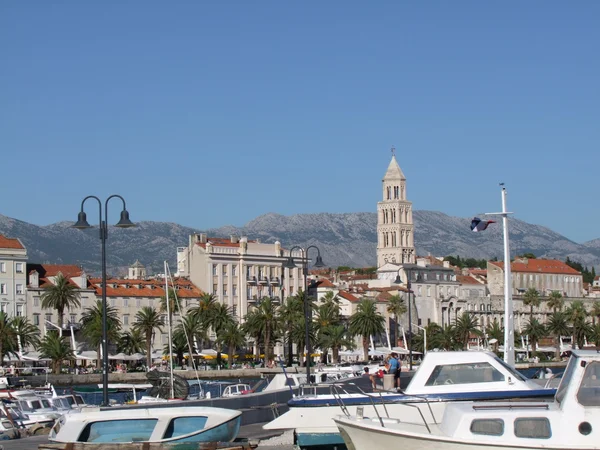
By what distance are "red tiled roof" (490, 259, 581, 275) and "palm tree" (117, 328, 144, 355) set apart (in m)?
80.1

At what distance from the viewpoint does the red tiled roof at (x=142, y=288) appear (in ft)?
408

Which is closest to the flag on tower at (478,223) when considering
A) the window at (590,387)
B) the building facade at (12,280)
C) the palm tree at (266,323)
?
the window at (590,387)

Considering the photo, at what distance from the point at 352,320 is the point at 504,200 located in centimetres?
8152

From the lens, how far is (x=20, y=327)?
10325 centimetres

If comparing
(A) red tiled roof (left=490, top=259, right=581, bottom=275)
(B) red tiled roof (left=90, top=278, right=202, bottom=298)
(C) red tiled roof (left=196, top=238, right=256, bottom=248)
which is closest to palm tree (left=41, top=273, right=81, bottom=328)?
(B) red tiled roof (left=90, top=278, right=202, bottom=298)

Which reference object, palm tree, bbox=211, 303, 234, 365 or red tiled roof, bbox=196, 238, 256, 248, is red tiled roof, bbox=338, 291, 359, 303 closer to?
red tiled roof, bbox=196, 238, 256, 248

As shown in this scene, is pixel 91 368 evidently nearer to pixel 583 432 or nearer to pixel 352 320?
pixel 352 320

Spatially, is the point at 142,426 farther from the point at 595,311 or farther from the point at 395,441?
the point at 595,311

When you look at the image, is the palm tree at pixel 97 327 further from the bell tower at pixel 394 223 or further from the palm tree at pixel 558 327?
the bell tower at pixel 394 223

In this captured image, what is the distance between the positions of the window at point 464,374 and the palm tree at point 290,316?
8897cm

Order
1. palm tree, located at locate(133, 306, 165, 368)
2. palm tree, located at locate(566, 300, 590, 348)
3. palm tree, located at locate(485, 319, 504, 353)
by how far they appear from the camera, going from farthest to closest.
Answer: palm tree, located at locate(566, 300, 590, 348)
palm tree, located at locate(485, 319, 504, 353)
palm tree, located at locate(133, 306, 165, 368)

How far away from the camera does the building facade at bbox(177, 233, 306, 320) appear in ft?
441

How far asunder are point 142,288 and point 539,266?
81322mm

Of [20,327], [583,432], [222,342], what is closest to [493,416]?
[583,432]
